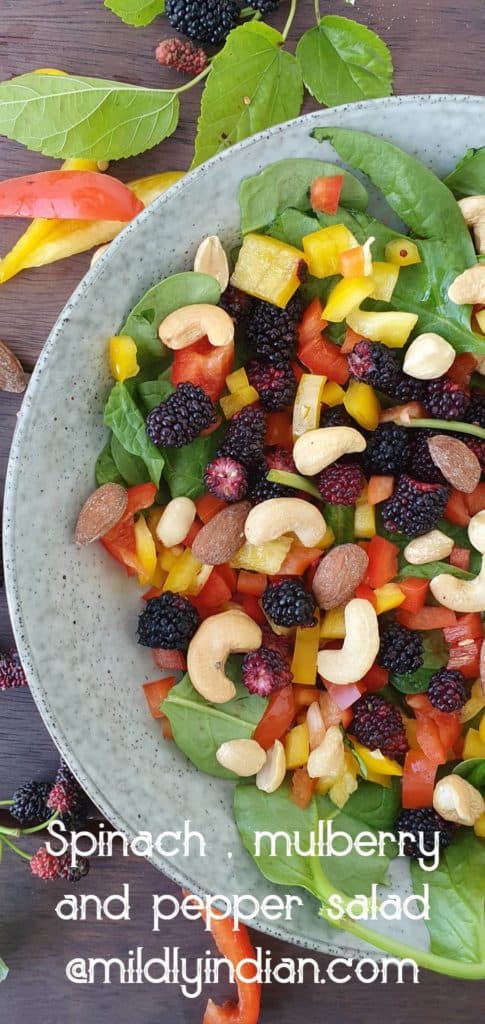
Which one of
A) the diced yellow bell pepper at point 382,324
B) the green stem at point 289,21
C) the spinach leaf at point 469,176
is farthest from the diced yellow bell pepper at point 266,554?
the green stem at point 289,21

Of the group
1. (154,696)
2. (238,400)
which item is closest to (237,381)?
(238,400)

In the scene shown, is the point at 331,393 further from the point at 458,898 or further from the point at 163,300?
the point at 458,898

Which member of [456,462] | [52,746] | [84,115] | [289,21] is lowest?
[52,746]

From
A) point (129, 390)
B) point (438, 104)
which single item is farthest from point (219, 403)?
point (438, 104)

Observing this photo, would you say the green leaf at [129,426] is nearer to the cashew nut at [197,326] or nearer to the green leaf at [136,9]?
the cashew nut at [197,326]

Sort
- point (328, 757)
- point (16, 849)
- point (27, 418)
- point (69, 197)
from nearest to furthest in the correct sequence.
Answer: point (27, 418), point (328, 757), point (69, 197), point (16, 849)

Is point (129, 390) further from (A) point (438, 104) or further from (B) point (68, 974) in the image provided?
(B) point (68, 974)

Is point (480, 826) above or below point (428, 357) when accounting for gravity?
below

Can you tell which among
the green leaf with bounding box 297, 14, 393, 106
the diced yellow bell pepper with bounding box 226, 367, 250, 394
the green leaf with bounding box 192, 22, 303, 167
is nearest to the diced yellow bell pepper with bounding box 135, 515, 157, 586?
the diced yellow bell pepper with bounding box 226, 367, 250, 394
